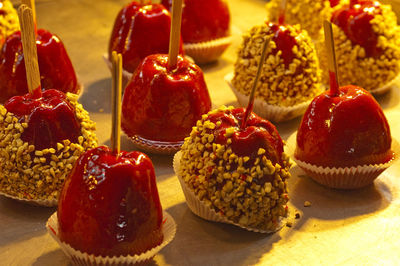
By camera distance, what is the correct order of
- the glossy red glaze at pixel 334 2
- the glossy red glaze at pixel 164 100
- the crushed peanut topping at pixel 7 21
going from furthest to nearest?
1. the glossy red glaze at pixel 334 2
2. the crushed peanut topping at pixel 7 21
3. the glossy red glaze at pixel 164 100

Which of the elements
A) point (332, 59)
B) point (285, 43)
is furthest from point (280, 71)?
Result: point (332, 59)

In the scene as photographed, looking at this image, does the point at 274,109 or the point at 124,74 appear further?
the point at 124,74

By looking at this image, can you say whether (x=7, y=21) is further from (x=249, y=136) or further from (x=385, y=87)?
(x=385, y=87)

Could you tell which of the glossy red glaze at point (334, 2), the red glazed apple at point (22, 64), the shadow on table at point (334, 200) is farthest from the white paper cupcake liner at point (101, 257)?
the glossy red glaze at point (334, 2)

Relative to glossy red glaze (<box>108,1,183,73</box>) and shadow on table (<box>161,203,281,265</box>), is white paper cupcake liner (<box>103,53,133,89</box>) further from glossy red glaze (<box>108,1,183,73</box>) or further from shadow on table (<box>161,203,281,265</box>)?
shadow on table (<box>161,203,281,265</box>)

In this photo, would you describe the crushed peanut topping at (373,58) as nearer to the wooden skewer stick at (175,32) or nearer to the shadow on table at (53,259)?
the wooden skewer stick at (175,32)

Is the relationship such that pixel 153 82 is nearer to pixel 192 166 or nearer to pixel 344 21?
pixel 192 166
